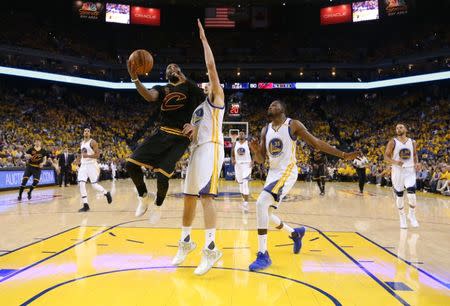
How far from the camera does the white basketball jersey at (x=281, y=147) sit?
5.45m

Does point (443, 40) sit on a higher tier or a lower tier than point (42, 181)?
higher

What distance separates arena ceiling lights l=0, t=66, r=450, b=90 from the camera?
29.3 meters

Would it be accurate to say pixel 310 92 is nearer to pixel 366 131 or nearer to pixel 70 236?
pixel 366 131

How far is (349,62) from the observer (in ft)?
115

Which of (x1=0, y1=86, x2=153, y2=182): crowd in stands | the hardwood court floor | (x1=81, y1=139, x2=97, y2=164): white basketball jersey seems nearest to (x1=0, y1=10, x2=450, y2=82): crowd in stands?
(x1=0, y1=86, x2=153, y2=182): crowd in stands

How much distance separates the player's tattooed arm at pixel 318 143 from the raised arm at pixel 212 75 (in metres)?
1.12

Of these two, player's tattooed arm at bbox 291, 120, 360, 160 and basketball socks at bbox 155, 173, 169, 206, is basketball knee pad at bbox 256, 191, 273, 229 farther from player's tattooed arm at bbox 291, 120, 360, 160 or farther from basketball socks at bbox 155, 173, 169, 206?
basketball socks at bbox 155, 173, 169, 206

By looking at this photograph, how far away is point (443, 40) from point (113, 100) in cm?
2791

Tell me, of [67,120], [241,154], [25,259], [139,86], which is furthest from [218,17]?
[25,259]

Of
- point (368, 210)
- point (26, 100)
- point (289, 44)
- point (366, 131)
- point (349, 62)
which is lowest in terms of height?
point (368, 210)

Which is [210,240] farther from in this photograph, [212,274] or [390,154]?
[390,154]

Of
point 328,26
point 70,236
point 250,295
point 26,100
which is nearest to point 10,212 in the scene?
point 70,236

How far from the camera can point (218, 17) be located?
113 feet

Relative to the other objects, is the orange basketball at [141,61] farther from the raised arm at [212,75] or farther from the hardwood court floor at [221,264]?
the hardwood court floor at [221,264]
